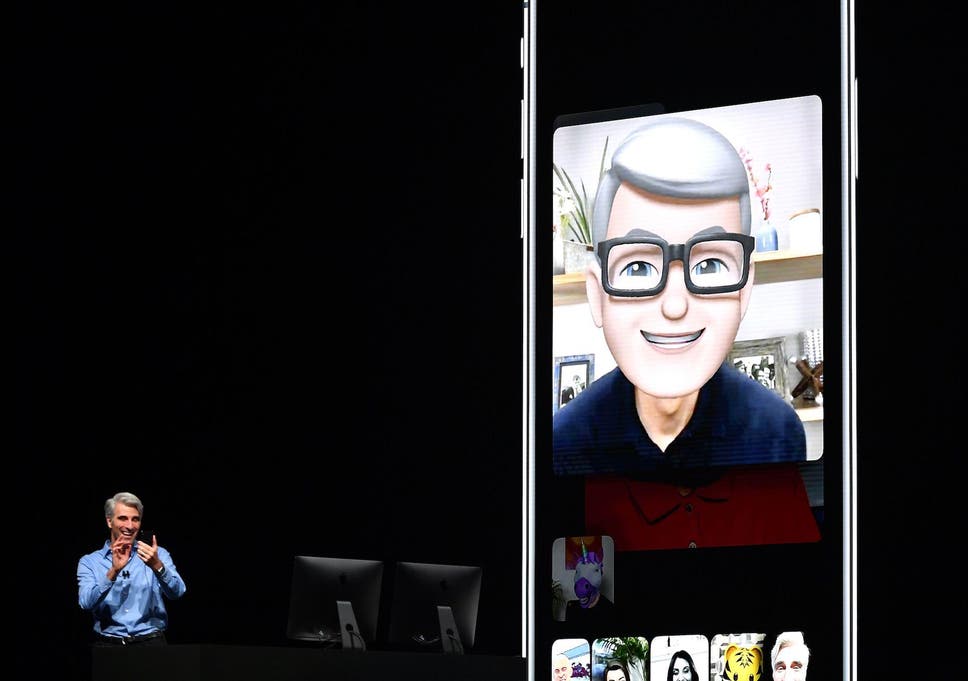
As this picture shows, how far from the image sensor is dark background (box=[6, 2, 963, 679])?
6277mm

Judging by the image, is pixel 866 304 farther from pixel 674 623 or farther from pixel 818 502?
pixel 674 623

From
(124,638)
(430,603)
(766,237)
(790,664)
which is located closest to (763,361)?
(766,237)

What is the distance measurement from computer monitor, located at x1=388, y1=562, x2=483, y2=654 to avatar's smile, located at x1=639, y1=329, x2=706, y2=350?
1.12 m

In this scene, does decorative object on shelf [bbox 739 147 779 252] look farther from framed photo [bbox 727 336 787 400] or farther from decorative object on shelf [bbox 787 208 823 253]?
framed photo [bbox 727 336 787 400]

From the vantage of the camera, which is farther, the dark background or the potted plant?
the dark background

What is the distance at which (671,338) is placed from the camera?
18.5 feet

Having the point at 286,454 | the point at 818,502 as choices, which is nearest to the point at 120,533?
the point at 286,454

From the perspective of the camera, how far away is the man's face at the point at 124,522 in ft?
16.4

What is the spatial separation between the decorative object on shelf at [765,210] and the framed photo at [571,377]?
718 mm

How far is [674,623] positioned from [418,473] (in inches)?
48.9

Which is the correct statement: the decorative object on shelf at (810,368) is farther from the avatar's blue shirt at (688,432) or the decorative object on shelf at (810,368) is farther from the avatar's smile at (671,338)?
the avatar's smile at (671,338)

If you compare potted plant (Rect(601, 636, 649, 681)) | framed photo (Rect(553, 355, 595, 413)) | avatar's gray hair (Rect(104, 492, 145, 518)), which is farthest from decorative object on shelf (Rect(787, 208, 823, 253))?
avatar's gray hair (Rect(104, 492, 145, 518))

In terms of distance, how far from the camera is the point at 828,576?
5504 millimetres

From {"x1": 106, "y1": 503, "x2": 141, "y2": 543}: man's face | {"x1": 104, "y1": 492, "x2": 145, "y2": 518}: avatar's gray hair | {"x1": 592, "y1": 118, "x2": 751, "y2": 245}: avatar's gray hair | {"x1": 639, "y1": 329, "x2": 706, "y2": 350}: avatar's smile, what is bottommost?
{"x1": 106, "y1": 503, "x2": 141, "y2": 543}: man's face
